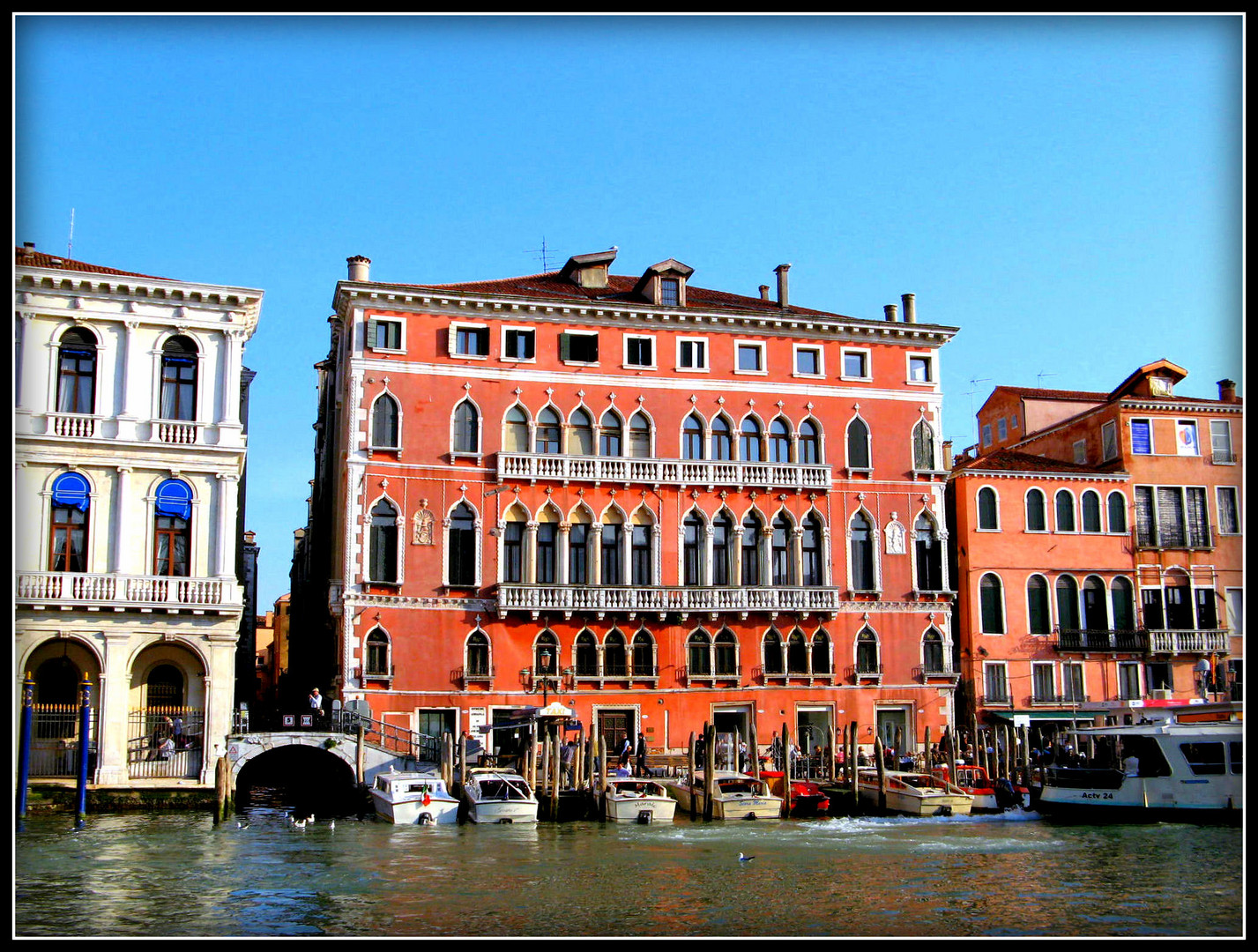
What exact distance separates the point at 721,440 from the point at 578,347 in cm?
400

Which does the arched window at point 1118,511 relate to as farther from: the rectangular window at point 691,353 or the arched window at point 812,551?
the rectangular window at point 691,353

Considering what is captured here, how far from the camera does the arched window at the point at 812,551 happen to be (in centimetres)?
3030

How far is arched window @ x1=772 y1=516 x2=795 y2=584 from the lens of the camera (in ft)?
98.6

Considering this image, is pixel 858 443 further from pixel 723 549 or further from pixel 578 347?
pixel 578 347

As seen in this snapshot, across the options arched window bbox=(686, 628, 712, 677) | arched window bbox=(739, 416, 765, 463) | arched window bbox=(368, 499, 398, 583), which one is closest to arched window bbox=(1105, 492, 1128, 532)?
arched window bbox=(739, 416, 765, 463)

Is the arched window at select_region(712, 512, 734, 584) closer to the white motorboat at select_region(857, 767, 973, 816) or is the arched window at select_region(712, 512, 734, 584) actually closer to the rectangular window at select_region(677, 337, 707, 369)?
the rectangular window at select_region(677, 337, 707, 369)

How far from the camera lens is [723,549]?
2980cm

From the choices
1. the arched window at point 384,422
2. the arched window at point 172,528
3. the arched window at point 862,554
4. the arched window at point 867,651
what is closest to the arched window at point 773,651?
the arched window at point 867,651

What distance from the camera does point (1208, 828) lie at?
22578 mm

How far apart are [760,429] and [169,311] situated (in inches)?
530

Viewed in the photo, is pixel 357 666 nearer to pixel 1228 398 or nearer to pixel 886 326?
pixel 886 326

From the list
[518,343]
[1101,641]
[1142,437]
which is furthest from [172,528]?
[1142,437]

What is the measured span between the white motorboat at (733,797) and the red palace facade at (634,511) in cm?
376

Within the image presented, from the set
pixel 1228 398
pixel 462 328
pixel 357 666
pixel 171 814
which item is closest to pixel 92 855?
pixel 171 814
